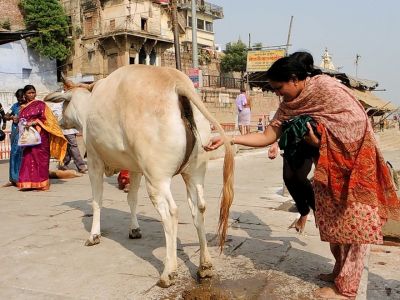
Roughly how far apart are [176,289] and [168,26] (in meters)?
40.1

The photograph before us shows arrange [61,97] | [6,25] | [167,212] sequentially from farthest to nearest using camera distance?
[6,25] < [61,97] < [167,212]

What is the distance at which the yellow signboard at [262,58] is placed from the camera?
28141 millimetres

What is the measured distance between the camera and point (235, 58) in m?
46.9

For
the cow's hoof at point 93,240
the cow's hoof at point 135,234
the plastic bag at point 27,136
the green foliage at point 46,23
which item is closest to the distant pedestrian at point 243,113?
the plastic bag at point 27,136

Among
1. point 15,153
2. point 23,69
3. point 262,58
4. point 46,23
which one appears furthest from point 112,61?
point 15,153

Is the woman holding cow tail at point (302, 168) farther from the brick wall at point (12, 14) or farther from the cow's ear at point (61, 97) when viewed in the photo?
the brick wall at point (12, 14)

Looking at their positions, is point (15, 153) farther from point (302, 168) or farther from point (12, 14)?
point (12, 14)

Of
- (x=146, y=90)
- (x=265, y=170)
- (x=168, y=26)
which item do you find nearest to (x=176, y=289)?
(x=146, y=90)

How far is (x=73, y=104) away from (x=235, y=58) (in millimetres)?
43558

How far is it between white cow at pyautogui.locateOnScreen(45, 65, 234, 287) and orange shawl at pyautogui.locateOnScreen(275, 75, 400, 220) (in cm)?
69

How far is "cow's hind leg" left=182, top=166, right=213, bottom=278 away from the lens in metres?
3.34

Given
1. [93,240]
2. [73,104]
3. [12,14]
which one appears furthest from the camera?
[12,14]

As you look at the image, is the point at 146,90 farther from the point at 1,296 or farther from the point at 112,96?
the point at 1,296

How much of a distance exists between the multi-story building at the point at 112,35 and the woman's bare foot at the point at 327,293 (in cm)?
3376
